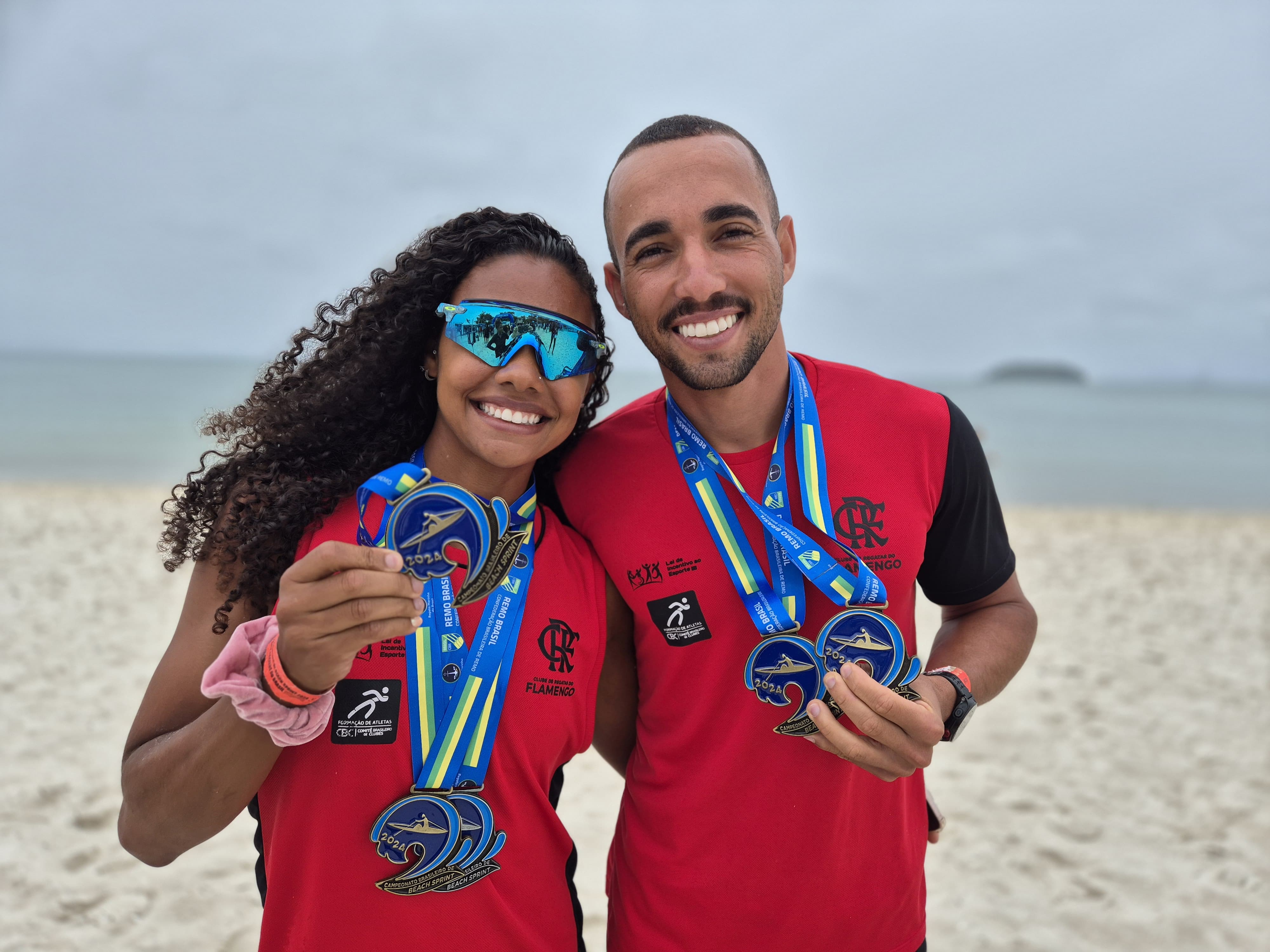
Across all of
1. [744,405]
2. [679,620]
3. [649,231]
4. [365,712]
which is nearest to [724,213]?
[649,231]

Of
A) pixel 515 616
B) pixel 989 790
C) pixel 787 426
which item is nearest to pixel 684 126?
pixel 787 426

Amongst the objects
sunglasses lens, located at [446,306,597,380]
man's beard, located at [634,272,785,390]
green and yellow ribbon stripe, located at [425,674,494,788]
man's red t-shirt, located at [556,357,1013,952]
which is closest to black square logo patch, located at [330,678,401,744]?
green and yellow ribbon stripe, located at [425,674,494,788]

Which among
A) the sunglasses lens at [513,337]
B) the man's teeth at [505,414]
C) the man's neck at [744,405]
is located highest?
the sunglasses lens at [513,337]

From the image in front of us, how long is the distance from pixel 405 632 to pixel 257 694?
380 mm

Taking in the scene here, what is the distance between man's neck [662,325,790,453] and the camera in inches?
115

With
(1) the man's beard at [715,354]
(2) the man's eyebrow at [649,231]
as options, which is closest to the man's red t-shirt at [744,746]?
(1) the man's beard at [715,354]

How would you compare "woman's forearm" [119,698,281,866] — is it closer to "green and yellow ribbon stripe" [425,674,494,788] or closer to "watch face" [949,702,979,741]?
"green and yellow ribbon stripe" [425,674,494,788]

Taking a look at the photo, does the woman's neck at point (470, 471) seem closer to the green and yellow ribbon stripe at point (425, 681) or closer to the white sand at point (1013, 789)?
the green and yellow ribbon stripe at point (425, 681)

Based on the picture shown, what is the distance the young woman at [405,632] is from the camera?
6.86 ft

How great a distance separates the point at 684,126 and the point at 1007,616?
200 cm

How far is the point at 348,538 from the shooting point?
8.33 ft

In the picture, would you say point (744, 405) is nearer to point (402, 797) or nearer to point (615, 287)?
point (615, 287)

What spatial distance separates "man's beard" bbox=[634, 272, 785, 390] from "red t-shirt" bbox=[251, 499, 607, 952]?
76 centimetres

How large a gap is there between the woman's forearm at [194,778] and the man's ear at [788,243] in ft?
7.36
